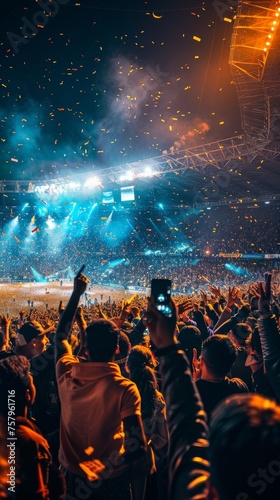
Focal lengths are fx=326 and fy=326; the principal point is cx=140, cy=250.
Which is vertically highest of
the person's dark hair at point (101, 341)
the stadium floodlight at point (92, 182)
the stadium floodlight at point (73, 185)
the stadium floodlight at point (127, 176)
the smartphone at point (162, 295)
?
the stadium floodlight at point (73, 185)

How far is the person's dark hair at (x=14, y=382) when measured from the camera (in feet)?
5.77

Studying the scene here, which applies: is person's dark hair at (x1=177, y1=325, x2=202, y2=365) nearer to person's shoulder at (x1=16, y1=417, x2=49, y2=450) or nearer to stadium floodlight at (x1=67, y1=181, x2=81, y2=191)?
person's shoulder at (x1=16, y1=417, x2=49, y2=450)

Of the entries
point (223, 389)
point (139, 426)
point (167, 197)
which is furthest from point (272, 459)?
point (167, 197)

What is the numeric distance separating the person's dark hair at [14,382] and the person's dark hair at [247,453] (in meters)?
1.19

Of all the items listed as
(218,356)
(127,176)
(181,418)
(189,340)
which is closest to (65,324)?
(218,356)

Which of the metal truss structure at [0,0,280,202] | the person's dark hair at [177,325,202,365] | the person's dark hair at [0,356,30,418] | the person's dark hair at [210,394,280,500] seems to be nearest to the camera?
the person's dark hair at [210,394,280,500]

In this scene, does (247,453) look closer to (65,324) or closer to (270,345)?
(270,345)

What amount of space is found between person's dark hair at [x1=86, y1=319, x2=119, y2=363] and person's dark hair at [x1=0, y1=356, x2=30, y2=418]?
0.50m

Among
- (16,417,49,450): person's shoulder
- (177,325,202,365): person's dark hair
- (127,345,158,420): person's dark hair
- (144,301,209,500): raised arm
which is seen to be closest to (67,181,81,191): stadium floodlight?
(177,325,202,365): person's dark hair

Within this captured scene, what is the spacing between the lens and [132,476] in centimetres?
237

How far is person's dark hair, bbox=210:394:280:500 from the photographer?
2.92ft

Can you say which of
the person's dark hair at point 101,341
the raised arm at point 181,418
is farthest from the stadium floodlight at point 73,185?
the raised arm at point 181,418

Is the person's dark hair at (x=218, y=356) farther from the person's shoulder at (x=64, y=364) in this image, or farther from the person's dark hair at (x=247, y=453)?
the person's dark hair at (x=247, y=453)

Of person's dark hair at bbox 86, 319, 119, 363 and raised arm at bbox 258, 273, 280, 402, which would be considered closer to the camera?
person's dark hair at bbox 86, 319, 119, 363
